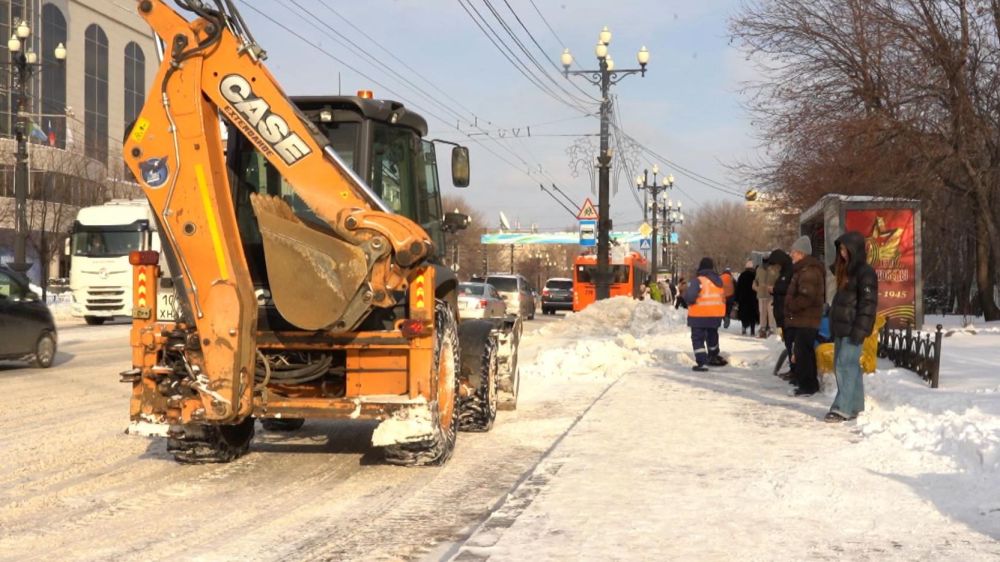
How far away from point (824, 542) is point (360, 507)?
2.81 m

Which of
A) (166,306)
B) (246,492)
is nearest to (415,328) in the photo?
(246,492)

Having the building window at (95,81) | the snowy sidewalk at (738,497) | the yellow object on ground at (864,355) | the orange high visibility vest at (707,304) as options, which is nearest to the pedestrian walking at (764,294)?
the orange high visibility vest at (707,304)

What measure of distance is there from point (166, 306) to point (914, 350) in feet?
28.3

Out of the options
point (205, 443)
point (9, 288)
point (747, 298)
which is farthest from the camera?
point (747, 298)

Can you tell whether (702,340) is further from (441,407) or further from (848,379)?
(441,407)

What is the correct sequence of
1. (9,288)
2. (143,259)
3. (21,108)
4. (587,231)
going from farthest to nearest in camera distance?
(587,231) < (21,108) < (9,288) < (143,259)

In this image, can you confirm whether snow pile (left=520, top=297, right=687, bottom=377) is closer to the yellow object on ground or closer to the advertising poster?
the yellow object on ground

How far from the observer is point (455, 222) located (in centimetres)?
949

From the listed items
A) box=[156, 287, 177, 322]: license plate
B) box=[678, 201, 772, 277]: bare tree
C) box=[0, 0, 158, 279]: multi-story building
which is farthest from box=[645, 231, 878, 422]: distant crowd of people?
box=[678, 201, 772, 277]: bare tree

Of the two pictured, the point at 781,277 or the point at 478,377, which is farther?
the point at 781,277

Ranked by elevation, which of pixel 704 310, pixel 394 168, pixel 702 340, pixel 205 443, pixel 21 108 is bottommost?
pixel 205 443

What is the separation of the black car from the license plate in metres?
8.99

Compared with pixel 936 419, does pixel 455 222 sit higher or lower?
higher

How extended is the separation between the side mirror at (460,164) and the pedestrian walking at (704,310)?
6.50 meters
